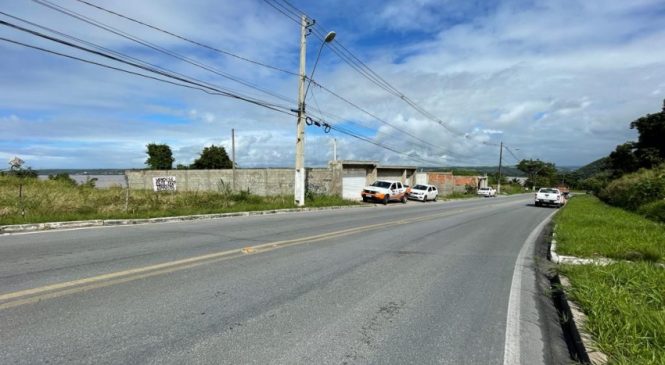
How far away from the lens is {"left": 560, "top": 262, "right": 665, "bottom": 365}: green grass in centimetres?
388

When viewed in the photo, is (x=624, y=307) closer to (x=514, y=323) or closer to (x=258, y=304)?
(x=514, y=323)

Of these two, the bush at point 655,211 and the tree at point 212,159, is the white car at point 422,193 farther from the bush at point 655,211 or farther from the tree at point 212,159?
the tree at point 212,159

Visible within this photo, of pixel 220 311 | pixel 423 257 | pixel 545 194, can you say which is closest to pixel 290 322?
pixel 220 311

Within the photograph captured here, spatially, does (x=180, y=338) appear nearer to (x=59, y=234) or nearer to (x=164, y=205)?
(x=59, y=234)

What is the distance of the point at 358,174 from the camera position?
36.5 m

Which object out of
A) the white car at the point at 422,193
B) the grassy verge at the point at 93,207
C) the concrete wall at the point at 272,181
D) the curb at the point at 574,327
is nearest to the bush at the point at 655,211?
the curb at the point at 574,327

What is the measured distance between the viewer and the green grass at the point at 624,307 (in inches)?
153

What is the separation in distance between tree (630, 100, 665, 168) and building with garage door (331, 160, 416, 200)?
90.3 feet

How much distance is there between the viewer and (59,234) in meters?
9.72

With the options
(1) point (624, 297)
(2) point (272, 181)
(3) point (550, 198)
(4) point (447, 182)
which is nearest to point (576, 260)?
(1) point (624, 297)

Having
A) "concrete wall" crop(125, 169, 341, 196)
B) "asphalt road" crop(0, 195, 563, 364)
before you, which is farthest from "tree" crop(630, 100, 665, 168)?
"asphalt road" crop(0, 195, 563, 364)

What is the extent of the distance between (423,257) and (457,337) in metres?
4.37

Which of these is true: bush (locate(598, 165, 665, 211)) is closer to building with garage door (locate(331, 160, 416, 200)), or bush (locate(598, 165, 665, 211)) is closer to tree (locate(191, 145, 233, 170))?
building with garage door (locate(331, 160, 416, 200))

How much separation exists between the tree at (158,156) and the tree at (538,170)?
321ft
